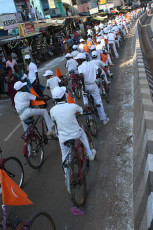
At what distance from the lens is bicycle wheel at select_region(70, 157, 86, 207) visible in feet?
12.3

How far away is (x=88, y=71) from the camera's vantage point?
240 inches

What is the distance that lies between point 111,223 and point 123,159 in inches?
63.6

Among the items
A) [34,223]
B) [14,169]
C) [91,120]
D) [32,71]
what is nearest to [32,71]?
[32,71]

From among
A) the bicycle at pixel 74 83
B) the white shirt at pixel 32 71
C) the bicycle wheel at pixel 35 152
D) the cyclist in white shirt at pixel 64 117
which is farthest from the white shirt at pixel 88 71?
the white shirt at pixel 32 71

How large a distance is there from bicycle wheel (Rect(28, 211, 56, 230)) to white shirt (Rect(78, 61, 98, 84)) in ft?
12.6

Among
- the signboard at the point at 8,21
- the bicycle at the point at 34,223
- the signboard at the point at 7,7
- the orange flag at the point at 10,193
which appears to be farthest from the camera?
the signboard at the point at 7,7

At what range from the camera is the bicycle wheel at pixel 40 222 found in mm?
2857

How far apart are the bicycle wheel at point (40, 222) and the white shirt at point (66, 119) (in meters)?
1.33

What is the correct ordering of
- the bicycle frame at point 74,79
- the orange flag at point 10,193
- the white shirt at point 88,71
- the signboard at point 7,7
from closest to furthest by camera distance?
the orange flag at point 10,193
the white shirt at point 88,71
the bicycle frame at point 74,79
the signboard at point 7,7

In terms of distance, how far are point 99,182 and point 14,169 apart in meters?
Answer: 1.73

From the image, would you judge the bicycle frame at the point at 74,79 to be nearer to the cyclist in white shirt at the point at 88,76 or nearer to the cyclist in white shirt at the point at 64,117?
the cyclist in white shirt at the point at 88,76

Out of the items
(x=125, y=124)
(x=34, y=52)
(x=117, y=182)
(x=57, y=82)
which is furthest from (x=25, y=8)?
(x=117, y=182)

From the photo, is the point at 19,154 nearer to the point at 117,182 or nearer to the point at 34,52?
the point at 117,182

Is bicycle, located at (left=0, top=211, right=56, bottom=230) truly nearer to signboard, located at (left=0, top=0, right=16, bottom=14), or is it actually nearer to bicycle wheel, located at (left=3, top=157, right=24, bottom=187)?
bicycle wheel, located at (left=3, top=157, right=24, bottom=187)
